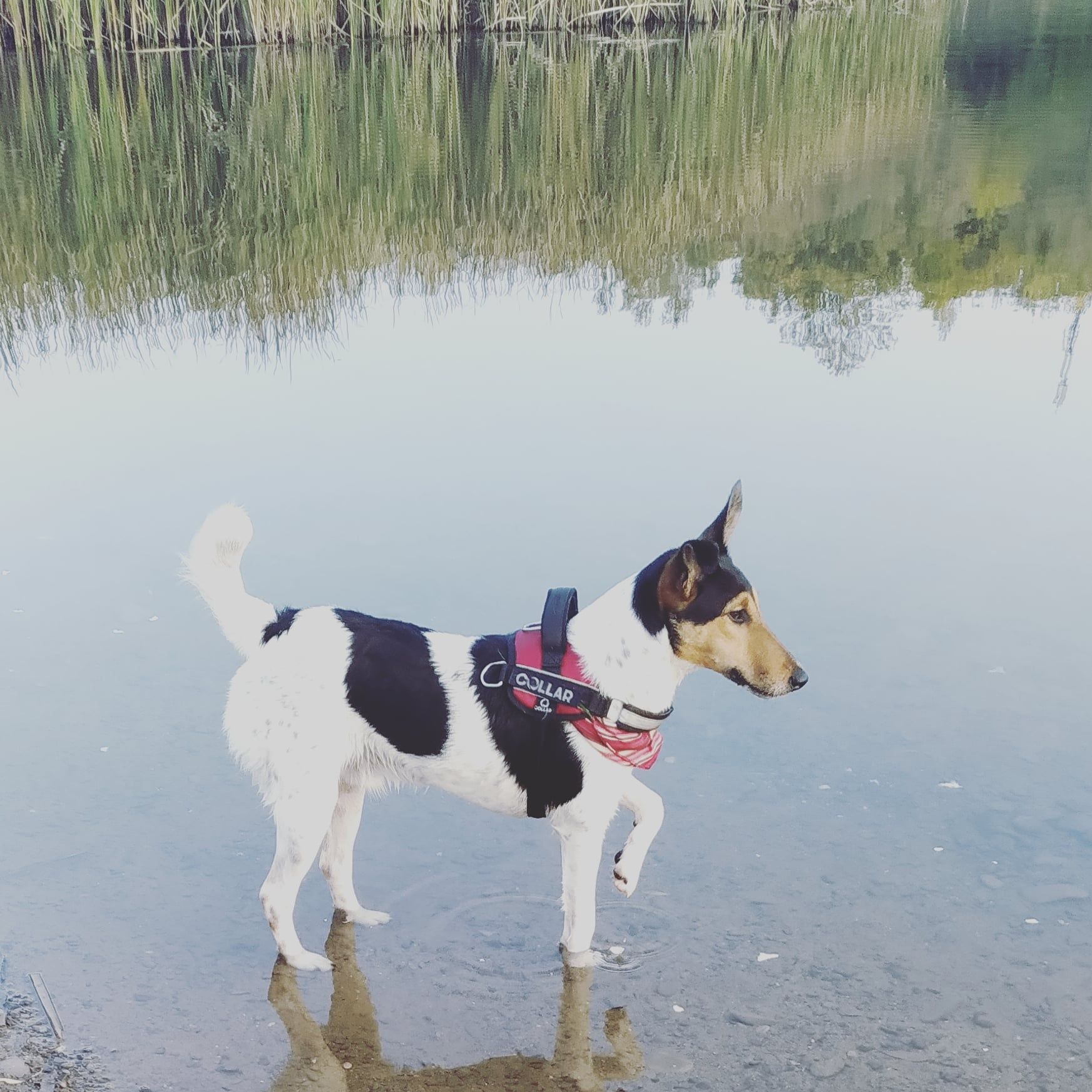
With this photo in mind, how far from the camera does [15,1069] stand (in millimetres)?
3480

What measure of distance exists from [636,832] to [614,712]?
1.71 feet

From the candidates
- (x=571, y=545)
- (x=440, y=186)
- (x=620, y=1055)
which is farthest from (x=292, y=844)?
(x=440, y=186)

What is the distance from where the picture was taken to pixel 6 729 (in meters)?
5.39

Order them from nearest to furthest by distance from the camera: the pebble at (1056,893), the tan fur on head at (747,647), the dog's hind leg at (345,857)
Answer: the tan fur on head at (747,647), the dog's hind leg at (345,857), the pebble at (1056,893)

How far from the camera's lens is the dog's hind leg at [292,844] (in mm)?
3926

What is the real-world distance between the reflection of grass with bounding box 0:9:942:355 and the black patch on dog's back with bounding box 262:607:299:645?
7.62m

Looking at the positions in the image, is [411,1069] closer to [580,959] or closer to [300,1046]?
[300,1046]

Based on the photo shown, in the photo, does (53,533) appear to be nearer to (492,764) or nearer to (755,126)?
(492,764)

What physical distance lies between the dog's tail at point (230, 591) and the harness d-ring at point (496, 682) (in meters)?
0.74

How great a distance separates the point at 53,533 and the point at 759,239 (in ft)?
28.1

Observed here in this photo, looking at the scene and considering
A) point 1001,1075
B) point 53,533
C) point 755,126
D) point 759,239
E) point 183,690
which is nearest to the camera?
point 1001,1075

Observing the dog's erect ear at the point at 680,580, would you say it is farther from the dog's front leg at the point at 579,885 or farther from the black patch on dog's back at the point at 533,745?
the dog's front leg at the point at 579,885

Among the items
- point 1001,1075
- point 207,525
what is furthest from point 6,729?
point 1001,1075

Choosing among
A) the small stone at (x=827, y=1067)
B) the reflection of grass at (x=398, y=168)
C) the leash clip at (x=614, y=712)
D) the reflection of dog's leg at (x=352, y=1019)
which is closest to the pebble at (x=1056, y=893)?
the small stone at (x=827, y=1067)
